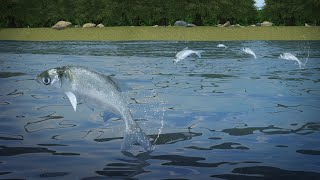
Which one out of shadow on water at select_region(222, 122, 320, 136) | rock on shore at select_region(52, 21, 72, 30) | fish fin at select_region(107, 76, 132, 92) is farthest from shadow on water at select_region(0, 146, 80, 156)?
rock on shore at select_region(52, 21, 72, 30)

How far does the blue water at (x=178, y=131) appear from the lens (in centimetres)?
633

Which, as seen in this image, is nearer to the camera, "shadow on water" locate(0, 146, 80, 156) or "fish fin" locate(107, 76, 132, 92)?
"fish fin" locate(107, 76, 132, 92)

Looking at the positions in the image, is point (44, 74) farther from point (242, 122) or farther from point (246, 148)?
point (242, 122)

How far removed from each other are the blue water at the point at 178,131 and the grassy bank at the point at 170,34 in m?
31.9

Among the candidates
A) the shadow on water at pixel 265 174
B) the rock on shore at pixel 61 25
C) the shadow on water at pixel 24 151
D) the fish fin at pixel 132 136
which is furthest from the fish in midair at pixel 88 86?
the rock on shore at pixel 61 25

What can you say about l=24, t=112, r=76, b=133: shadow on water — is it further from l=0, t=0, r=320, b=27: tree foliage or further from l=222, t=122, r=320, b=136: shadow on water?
l=0, t=0, r=320, b=27: tree foliage

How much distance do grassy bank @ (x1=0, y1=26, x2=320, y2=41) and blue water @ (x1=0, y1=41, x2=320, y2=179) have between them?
1254 inches

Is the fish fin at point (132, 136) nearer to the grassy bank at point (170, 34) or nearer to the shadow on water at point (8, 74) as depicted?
the shadow on water at point (8, 74)

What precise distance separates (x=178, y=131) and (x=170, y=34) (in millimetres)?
42007

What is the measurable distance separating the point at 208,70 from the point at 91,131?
36.8ft

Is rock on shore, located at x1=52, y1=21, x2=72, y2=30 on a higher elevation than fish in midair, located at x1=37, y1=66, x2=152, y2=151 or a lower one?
higher

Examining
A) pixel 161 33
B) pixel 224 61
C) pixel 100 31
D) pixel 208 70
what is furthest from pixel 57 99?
pixel 100 31

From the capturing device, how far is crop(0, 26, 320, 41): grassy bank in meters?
47.6

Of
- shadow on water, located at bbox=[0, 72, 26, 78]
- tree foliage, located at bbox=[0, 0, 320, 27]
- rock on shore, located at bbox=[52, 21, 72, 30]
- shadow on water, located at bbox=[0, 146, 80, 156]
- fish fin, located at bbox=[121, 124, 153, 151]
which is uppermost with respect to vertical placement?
tree foliage, located at bbox=[0, 0, 320, 27]
